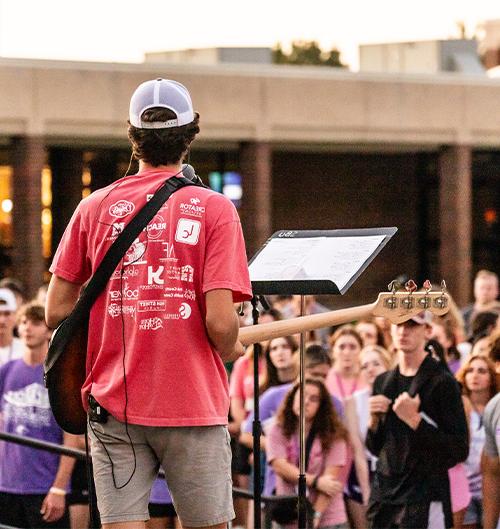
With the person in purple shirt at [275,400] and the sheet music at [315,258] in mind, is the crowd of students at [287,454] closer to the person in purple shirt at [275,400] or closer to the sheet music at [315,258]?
the person in purple shirt at [275,400]

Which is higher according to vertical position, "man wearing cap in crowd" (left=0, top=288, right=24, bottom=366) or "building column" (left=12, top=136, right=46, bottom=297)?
"building column" (left=12, top=136, right=46, bottom=297)

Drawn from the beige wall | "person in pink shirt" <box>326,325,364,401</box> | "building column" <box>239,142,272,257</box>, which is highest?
the beige wall

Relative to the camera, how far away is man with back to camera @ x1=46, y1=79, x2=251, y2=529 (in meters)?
4.04

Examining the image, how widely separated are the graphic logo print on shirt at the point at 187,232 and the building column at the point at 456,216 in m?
26.2

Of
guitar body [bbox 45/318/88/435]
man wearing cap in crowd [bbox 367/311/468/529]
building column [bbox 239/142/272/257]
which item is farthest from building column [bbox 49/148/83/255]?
guitar body [bbox 45/318/88/435]

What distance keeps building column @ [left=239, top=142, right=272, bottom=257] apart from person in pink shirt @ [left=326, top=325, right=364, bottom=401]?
55.1ft

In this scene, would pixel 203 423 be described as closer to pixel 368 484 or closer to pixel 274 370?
pixel 368 484

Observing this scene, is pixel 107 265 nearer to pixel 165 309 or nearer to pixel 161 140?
pixel 165 309

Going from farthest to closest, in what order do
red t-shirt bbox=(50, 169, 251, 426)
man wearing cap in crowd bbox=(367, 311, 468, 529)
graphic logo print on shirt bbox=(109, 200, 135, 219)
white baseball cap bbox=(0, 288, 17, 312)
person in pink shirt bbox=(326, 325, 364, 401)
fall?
white baseball cap bbox=(0, 288, 17, 312) → person in pink shirt bbox=(326, 325, 364, 401) → man wearing cap in crowd bbox=(367, 311, 468, 529) → graphic logo print on shirt bbox=(109, 200, 135, 219) → red t-shirt bbox=(50, 169, 251, 426)

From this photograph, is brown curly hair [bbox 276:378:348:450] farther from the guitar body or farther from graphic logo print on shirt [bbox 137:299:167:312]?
graphic logo print on shirt [bbox 137:299:167:312]

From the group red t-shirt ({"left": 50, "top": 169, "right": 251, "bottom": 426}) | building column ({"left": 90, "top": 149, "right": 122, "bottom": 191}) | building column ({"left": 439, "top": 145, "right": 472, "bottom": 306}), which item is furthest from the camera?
building column ({"left": 90, "top": 149, "right": 122, "bottom": 191})

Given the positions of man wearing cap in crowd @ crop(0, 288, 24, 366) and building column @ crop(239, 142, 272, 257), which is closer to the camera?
man wearing cap in crowd @ crop(0, 288, 24, 366)

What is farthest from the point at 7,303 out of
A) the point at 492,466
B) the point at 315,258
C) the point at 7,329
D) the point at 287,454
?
the point at 315,258

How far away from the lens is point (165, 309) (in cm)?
404
